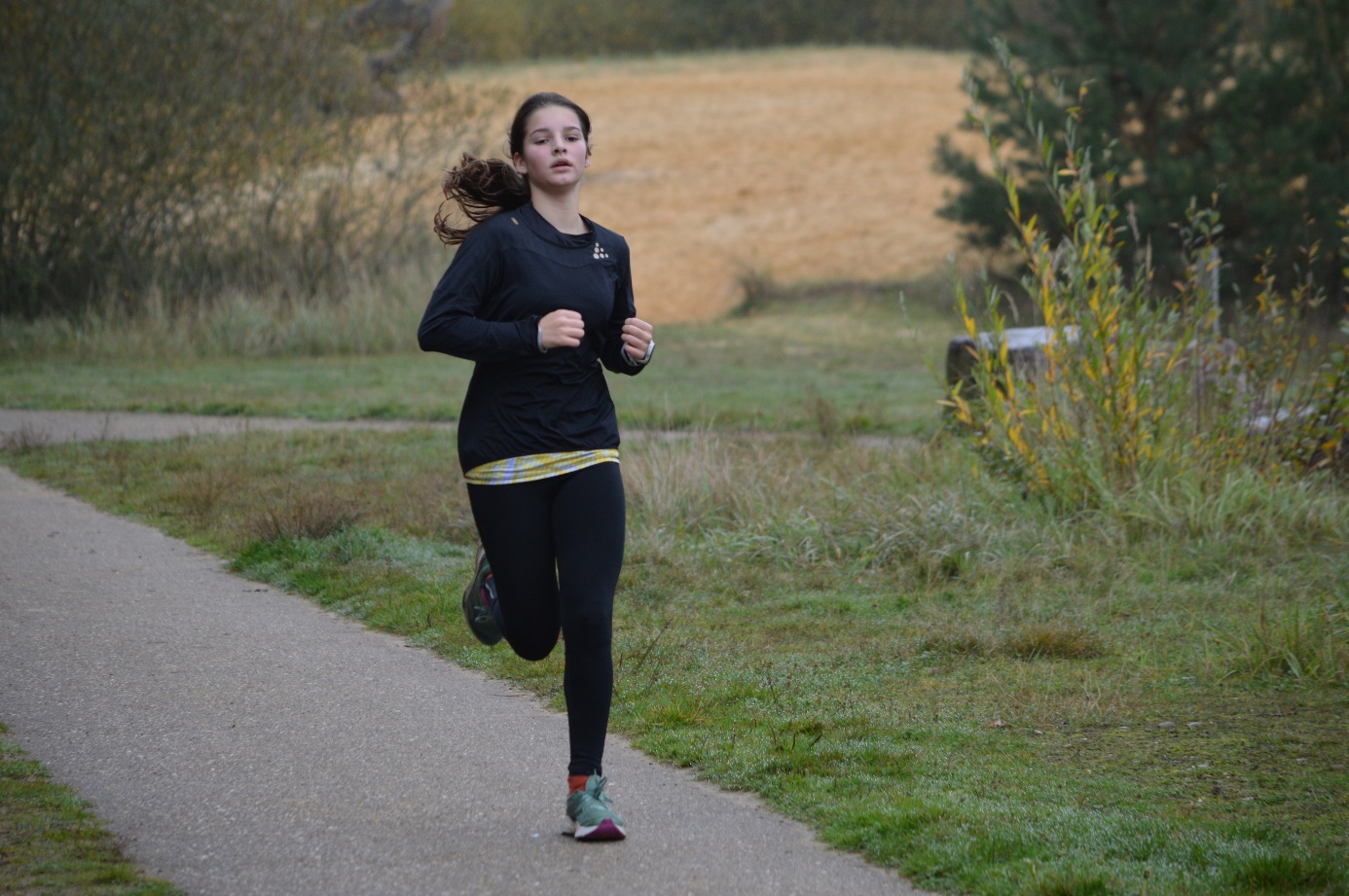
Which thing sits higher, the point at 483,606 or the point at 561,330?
the point at 561,330

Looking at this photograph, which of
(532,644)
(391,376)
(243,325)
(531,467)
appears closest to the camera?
(531,467)

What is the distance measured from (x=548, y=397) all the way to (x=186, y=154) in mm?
18303

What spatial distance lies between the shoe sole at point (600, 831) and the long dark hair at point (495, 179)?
1737 millimetres

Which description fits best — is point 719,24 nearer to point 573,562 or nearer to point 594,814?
point 573,562

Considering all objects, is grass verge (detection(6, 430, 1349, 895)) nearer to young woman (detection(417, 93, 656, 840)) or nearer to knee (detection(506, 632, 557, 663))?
knee (detection(506, 632, 557, 663))

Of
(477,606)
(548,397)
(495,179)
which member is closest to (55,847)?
(477,606)

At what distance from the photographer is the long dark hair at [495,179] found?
4.42 m

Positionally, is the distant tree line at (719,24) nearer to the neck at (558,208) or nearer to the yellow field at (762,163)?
the yellow field at (762,163)

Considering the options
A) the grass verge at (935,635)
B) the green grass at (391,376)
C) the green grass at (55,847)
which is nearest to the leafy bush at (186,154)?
the green grass at (391,376)

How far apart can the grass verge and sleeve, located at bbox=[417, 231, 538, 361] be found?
5.32 feet

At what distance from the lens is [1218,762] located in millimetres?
5023

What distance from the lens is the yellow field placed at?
3494 centimetres

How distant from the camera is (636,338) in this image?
4.37 meters

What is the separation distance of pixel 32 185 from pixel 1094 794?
19.0 meters
